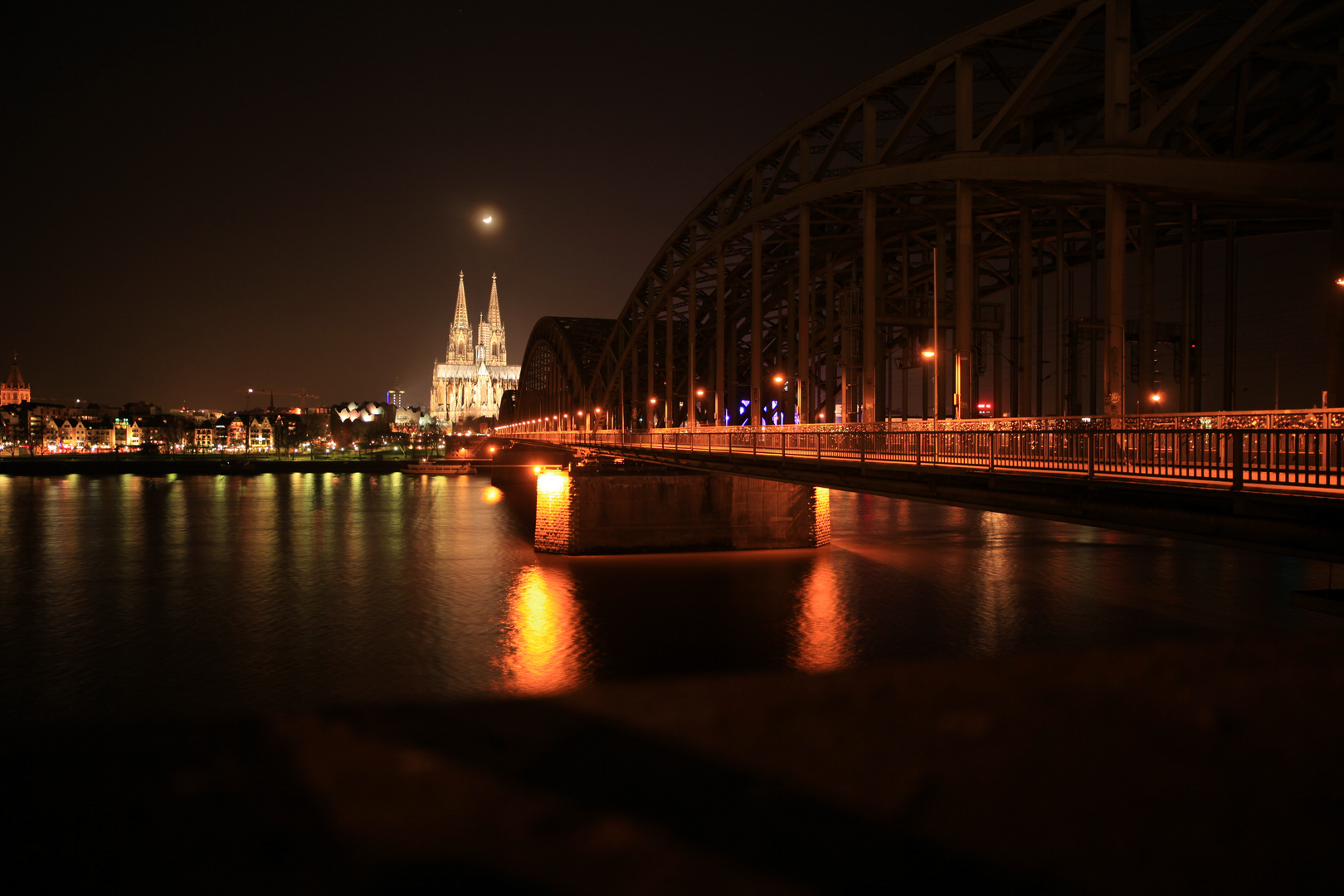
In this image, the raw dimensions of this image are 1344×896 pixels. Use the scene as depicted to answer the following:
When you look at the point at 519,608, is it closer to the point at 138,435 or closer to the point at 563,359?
the point at 563,359

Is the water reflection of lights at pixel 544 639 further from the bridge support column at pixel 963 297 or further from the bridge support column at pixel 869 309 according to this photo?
the bridge support column at pixel 963 297

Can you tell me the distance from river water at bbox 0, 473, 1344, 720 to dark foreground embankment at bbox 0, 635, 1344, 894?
7.00ft

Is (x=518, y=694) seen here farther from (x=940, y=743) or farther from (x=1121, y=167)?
(x=1121, y=167)

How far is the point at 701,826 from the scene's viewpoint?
42.4ft

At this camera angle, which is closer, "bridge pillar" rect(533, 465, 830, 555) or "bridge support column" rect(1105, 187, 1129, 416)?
"bridge support column" rect(1105, 187, 1129, 416)

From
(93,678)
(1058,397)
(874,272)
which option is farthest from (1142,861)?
(93,678)

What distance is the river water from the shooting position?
64.7 ft

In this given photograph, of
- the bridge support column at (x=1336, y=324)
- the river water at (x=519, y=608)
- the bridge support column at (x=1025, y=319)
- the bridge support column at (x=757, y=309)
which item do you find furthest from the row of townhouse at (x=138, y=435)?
the bridge support column at (x=1336, y=324)

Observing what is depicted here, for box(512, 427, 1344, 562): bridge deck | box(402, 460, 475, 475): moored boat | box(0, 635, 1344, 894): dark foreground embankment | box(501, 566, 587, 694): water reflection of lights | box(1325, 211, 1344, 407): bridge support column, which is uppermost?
box(1325, 211, 1344, 407): bridge support column

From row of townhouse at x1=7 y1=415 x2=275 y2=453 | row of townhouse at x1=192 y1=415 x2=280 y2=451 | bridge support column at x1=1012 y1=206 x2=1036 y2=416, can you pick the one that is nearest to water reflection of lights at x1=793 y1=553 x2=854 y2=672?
bridge support column at x1=1012 y1=206 x2=1036 y2=416

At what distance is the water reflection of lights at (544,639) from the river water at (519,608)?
79 millimetres

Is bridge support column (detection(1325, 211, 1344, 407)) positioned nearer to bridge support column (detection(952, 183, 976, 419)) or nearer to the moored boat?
bridge support column (detection(952, 183, 976, 419))

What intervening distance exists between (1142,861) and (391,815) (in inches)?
431

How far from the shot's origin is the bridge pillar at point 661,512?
34.0 metres
